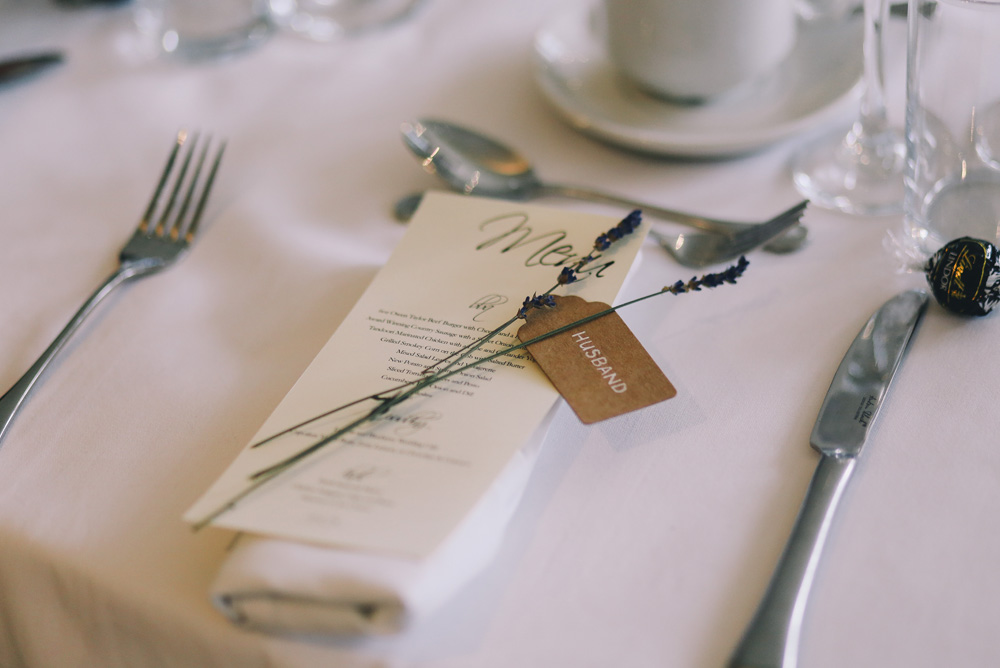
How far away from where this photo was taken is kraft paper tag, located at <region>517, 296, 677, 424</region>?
45 cm

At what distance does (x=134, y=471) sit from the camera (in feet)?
1.55

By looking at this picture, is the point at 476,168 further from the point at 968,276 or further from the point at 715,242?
the point at 968,276

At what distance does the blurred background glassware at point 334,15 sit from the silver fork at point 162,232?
247 mm

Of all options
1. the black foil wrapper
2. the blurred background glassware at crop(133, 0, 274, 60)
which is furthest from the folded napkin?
the blurred background glassware at crop(133, 0, 274, 60)

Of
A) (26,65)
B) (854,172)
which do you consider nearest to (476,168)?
(854,172)

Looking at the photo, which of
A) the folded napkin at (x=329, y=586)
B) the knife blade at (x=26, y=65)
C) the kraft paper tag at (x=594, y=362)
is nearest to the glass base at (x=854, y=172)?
the kraft paper tag at (x=594, y=362)

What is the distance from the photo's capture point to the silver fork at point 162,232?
1.82ft

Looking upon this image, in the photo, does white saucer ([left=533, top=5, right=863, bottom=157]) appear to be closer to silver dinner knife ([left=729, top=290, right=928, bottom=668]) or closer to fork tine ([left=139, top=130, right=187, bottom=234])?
silver dinner knife ([left=729, top=290, right=928, bottom=668])

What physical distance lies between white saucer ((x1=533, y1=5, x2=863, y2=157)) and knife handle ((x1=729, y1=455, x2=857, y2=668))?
343mm

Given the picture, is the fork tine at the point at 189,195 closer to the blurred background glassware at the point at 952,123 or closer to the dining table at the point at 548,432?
the dining table at the point at 548,432

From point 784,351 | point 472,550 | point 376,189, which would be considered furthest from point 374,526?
point 376,189

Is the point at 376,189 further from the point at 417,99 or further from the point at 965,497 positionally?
the point at 965,497

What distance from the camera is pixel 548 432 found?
47 cm

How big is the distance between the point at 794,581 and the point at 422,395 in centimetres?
22
